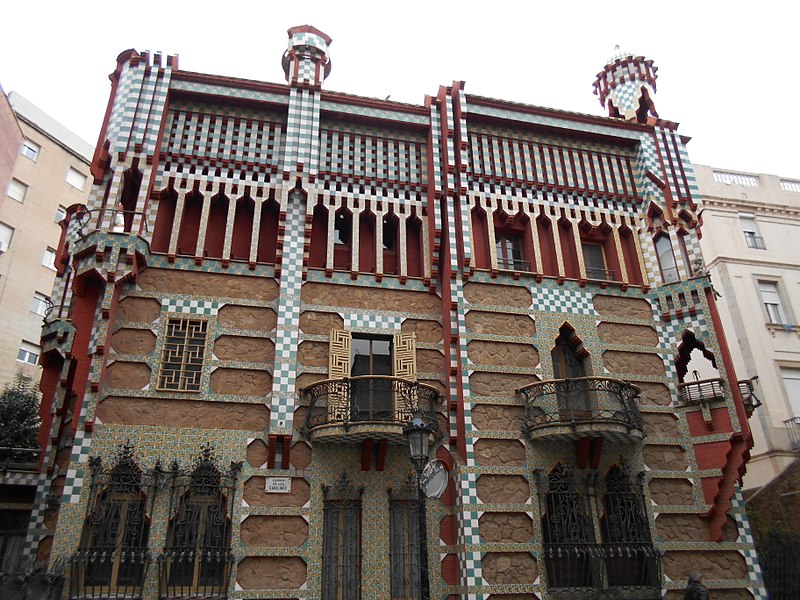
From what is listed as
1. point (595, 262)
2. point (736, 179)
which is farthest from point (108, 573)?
point (736, 179)

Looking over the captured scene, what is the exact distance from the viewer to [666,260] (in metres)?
17.2

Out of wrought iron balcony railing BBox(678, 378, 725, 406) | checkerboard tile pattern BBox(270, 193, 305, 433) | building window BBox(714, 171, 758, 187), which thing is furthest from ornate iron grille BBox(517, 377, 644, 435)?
building window BBox(714, 171, 758, 187)

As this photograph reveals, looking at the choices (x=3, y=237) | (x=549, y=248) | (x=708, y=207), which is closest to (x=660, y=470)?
(x=549, y=248)

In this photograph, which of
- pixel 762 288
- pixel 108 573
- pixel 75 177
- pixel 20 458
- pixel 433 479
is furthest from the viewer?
pixel 75 177

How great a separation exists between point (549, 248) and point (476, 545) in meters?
7.78

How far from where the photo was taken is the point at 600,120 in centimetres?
1831

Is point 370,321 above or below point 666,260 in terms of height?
below

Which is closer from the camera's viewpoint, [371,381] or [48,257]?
[371,381]

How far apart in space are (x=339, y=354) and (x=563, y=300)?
229 inches

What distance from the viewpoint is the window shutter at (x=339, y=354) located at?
14320mm

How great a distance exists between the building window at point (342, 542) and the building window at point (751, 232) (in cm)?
1853

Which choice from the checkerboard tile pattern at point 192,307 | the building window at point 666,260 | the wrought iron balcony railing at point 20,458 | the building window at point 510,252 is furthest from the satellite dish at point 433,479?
the wrought iron balcony railing at point 20,458

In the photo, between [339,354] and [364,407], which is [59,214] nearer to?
[339,354]

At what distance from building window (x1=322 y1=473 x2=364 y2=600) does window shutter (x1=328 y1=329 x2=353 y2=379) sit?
7.12 feet
